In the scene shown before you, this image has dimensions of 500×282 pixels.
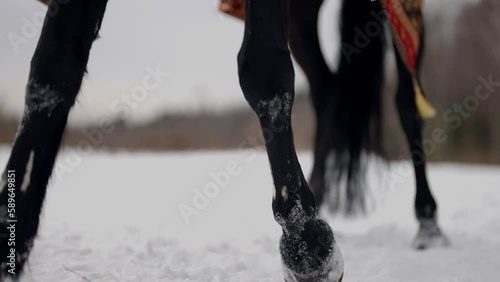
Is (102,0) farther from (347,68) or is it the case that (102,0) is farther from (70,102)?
(347,68)

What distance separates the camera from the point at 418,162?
1.95 m

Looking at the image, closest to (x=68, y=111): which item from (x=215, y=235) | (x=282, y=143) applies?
(x=282, y=143)

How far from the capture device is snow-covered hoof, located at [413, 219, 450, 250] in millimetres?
1811

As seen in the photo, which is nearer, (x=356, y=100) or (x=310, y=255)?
(x=310, y=255)

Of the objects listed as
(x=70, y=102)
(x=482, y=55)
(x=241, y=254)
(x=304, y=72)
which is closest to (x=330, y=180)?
(x=304, y=72)

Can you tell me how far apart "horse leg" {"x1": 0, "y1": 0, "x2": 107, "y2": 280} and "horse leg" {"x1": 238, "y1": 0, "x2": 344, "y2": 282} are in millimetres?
273

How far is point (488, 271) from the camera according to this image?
1414mm

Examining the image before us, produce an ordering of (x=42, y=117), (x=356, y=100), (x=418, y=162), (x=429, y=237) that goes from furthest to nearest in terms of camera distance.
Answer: (x=356, y=100)
(x=418, y=162)
(x=429, y=237)
(x=42, y=117)

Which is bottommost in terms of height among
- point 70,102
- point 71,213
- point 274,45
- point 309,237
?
point 71,213

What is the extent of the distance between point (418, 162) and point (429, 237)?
27cm

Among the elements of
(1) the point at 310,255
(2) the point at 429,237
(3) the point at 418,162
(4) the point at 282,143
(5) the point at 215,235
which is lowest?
(5) the point at 215,235

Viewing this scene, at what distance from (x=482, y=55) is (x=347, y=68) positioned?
803cm

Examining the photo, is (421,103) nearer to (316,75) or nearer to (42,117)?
(316,75)

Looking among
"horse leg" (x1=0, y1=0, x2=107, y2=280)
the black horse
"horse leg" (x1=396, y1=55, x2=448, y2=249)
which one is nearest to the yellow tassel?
"horse leg" (x1=396, y1=55, x2=448, y2=249)
